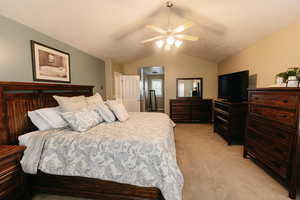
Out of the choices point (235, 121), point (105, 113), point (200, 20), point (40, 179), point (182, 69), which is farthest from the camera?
point (182, 69)

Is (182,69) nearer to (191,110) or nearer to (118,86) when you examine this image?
(191,110)

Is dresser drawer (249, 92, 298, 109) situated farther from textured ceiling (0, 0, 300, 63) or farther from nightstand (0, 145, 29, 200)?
nightstand (0, 145, 29, 200)

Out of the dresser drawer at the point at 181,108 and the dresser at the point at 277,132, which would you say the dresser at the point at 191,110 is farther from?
the dresser at the point at 277,132

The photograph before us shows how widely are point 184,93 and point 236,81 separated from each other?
2345 mm

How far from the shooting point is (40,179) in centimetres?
177

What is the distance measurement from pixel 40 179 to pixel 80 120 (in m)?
0.84

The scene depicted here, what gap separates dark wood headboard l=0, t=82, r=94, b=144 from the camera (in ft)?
5.62

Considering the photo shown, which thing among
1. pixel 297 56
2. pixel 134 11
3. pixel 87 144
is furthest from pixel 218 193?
pixel 134 11

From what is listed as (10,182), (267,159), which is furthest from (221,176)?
(10,182)

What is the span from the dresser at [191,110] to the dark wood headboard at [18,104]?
156 inches

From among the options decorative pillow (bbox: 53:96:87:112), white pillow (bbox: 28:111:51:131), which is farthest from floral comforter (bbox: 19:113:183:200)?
decorative pillow (bbox: 53:96:87:112)

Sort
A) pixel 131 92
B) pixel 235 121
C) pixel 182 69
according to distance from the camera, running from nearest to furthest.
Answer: pixel 235 121, pixel 131 92, pixel 182 69

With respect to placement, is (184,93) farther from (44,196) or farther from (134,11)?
(44,196)

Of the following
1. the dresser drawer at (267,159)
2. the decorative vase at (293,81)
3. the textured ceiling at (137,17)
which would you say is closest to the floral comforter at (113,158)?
the dresser drawer at (267,159)
